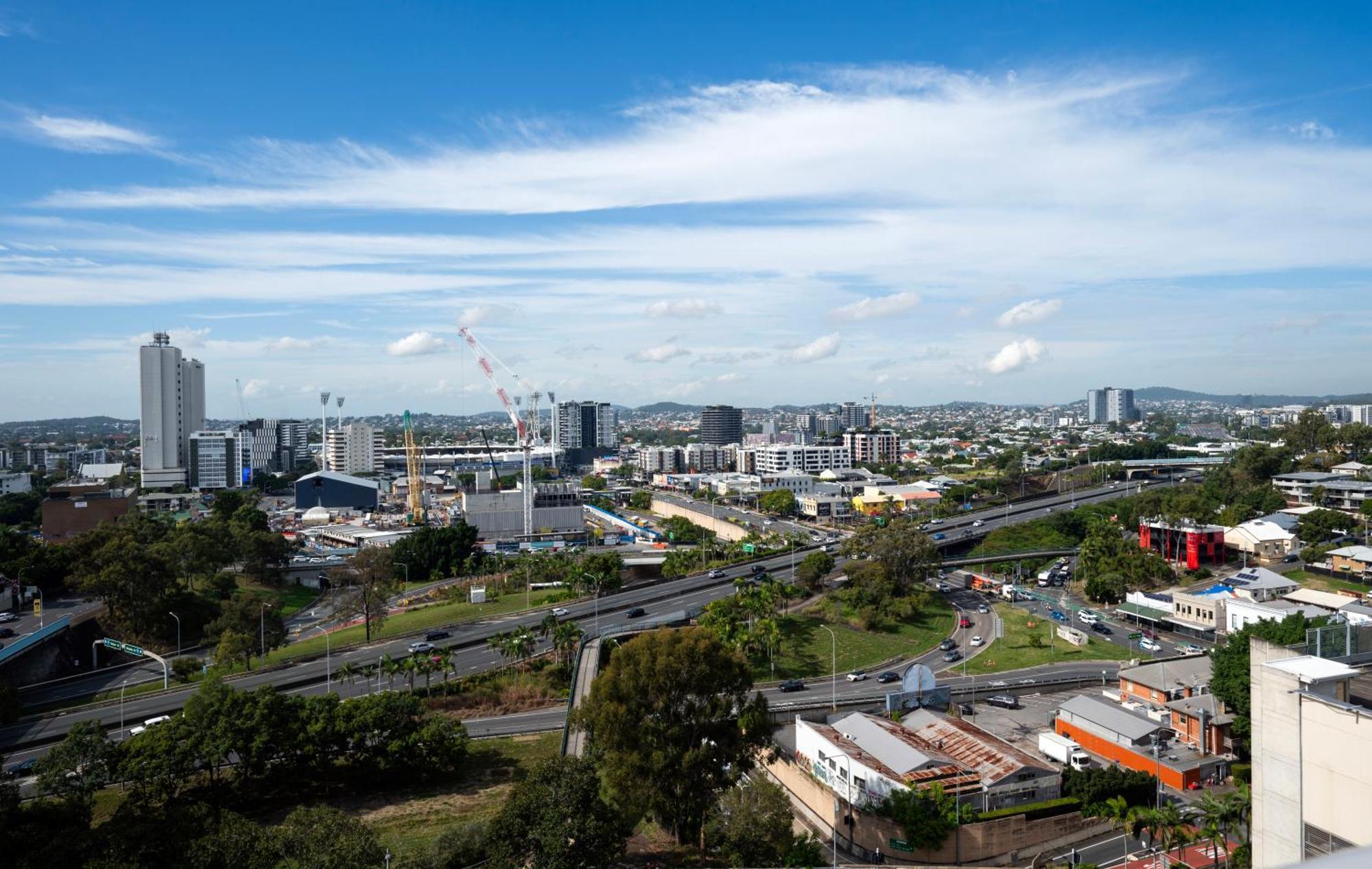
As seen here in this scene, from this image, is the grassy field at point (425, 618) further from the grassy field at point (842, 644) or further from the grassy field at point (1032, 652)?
the grassy field at point (1032, 652)

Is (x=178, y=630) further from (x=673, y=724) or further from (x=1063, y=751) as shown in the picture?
(x=1063, y=751)

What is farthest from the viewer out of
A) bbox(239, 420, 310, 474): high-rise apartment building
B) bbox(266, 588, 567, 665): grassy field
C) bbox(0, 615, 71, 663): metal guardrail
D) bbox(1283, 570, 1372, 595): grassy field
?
bbox(239, 420, 310, 474): high-rise apartment building

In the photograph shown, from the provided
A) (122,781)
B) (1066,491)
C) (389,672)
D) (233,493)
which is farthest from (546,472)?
(122,781)

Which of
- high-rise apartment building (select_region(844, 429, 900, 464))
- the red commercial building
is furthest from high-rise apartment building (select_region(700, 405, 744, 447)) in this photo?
the red commercial building

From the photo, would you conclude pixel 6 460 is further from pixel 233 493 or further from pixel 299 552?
pixel 299 552

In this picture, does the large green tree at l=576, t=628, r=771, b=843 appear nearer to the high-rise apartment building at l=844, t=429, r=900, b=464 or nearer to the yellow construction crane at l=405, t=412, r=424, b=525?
the yellow construction crane at l=405, t=412, r=424, b=525

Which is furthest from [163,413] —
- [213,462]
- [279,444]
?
[279,444]
